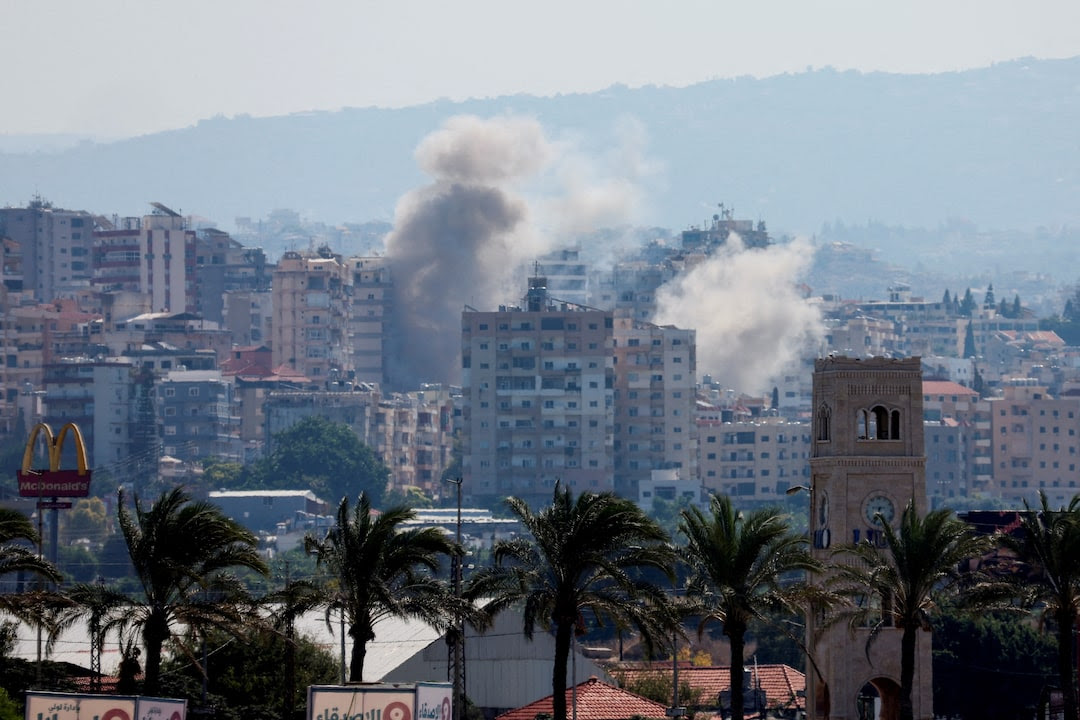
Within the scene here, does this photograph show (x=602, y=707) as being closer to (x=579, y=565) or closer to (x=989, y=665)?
(x=579, y=565)

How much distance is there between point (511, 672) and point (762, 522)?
37.7 m

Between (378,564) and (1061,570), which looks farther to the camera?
(378,564)

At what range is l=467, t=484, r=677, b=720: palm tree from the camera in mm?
63562

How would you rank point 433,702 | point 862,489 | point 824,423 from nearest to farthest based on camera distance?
1. point 433,702
2. point 862,489
3. point 824,423

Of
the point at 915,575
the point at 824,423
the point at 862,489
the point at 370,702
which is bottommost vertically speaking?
the point at 370,702

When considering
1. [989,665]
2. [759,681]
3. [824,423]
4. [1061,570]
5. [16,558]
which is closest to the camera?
[16,558]

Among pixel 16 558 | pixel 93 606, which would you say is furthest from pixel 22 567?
pixel 93 606

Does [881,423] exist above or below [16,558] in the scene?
above

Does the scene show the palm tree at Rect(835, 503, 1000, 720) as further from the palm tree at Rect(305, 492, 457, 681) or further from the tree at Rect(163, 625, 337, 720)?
the tree at Rect(163, 625, 337, 720)

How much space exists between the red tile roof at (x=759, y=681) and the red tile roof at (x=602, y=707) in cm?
1399

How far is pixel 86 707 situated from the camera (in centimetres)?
4325

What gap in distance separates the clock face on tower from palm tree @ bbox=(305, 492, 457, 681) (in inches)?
574

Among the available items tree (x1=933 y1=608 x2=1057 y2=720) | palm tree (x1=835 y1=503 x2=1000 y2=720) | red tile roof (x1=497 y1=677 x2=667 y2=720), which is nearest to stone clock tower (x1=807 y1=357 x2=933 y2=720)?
palm tree (x1=835 y1=503 x2=1000 y2=720)

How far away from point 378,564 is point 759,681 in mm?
44271
